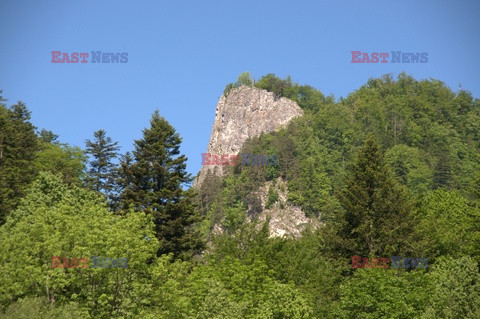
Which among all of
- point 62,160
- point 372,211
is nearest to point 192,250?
point 372,211

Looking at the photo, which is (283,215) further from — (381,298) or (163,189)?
(381,298)

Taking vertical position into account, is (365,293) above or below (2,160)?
below

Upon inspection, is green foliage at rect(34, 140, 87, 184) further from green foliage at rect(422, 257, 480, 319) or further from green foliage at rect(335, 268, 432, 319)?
green foliage at rect(422, 257, 480, 319)

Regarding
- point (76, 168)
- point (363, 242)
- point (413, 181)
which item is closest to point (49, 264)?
point (363, 242)

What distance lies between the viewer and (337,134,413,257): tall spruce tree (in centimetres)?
5422

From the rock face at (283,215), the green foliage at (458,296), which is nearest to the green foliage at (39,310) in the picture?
the green foliage at (458,296)

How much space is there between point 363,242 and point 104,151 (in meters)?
37.1

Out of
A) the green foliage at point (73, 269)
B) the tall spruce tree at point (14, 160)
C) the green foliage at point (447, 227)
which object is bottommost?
the green foliage at point (73, 269)

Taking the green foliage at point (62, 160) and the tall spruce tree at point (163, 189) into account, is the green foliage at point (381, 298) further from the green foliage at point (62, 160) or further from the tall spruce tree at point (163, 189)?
the green foliage at point (62, 160)

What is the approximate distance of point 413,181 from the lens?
163500 mm

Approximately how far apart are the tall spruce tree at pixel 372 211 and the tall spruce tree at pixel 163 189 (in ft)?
37.2

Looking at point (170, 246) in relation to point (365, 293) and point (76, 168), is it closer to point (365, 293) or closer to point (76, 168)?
point (365, 293)

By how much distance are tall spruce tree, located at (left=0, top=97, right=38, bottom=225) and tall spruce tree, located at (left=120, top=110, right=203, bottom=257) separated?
31.8ft

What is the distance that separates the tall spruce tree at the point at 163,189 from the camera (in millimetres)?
54969
